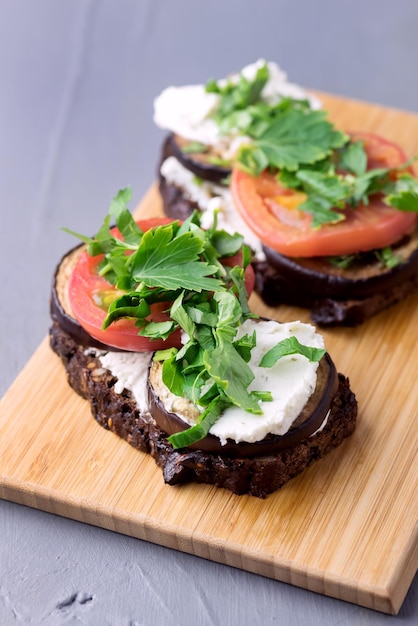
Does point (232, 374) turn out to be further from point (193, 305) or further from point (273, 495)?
point (273, 495)

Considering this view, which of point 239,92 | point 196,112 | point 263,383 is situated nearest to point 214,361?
point 263,383

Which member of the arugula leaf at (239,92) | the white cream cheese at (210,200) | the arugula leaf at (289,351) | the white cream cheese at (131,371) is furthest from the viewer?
the arugula leaf at (239,92)

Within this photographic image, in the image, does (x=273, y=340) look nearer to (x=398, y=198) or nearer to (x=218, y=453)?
(x=218, y=453)

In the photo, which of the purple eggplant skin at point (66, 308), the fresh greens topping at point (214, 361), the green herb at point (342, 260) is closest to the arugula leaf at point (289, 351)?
the fresh greens topping at point (214, 361)

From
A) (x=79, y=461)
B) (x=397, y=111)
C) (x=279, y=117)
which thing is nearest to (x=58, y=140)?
(x=279, y=117)

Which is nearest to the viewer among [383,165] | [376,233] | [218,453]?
[218,453]

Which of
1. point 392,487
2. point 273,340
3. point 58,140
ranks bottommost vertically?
point 58,140

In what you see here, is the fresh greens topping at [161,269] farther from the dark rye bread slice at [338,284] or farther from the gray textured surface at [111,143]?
the gray textured surface at [111,143]
